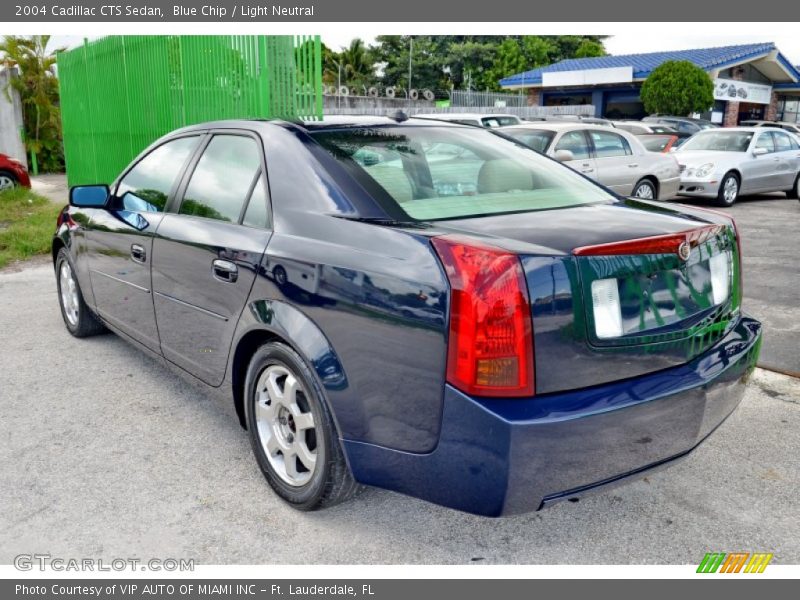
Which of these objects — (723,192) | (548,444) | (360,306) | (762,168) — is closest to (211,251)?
(360,306)

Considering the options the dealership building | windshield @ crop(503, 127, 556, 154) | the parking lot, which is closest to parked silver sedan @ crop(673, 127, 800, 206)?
windshield @ crop(503, 127, 556, 154)

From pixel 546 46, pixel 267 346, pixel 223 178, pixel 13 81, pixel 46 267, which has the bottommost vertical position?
pixel 46 267

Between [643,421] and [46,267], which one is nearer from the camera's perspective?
[643,421]

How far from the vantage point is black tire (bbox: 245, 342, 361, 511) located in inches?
105

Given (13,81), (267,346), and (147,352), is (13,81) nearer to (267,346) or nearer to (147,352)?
(147,352)

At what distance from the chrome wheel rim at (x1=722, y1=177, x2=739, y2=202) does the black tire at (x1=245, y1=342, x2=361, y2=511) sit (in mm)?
11974

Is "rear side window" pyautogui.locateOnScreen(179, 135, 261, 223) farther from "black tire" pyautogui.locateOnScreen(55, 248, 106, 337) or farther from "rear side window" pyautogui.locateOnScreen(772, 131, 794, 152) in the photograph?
"rear side window" pyautogui.locateOnScreen(772, 131, 794, 152)

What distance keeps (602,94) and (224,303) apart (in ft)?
116

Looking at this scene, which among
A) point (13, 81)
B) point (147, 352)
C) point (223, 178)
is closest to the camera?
point (223, 178)

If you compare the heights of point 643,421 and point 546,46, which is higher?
point 546,46

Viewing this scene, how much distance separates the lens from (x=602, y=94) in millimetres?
35500

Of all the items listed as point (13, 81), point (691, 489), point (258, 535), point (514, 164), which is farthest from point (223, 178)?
point (13, 81)

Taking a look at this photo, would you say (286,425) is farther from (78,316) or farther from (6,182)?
(6,182)

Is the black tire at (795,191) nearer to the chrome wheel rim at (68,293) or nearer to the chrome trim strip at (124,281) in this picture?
the chrome wheel rim at (68,293)
